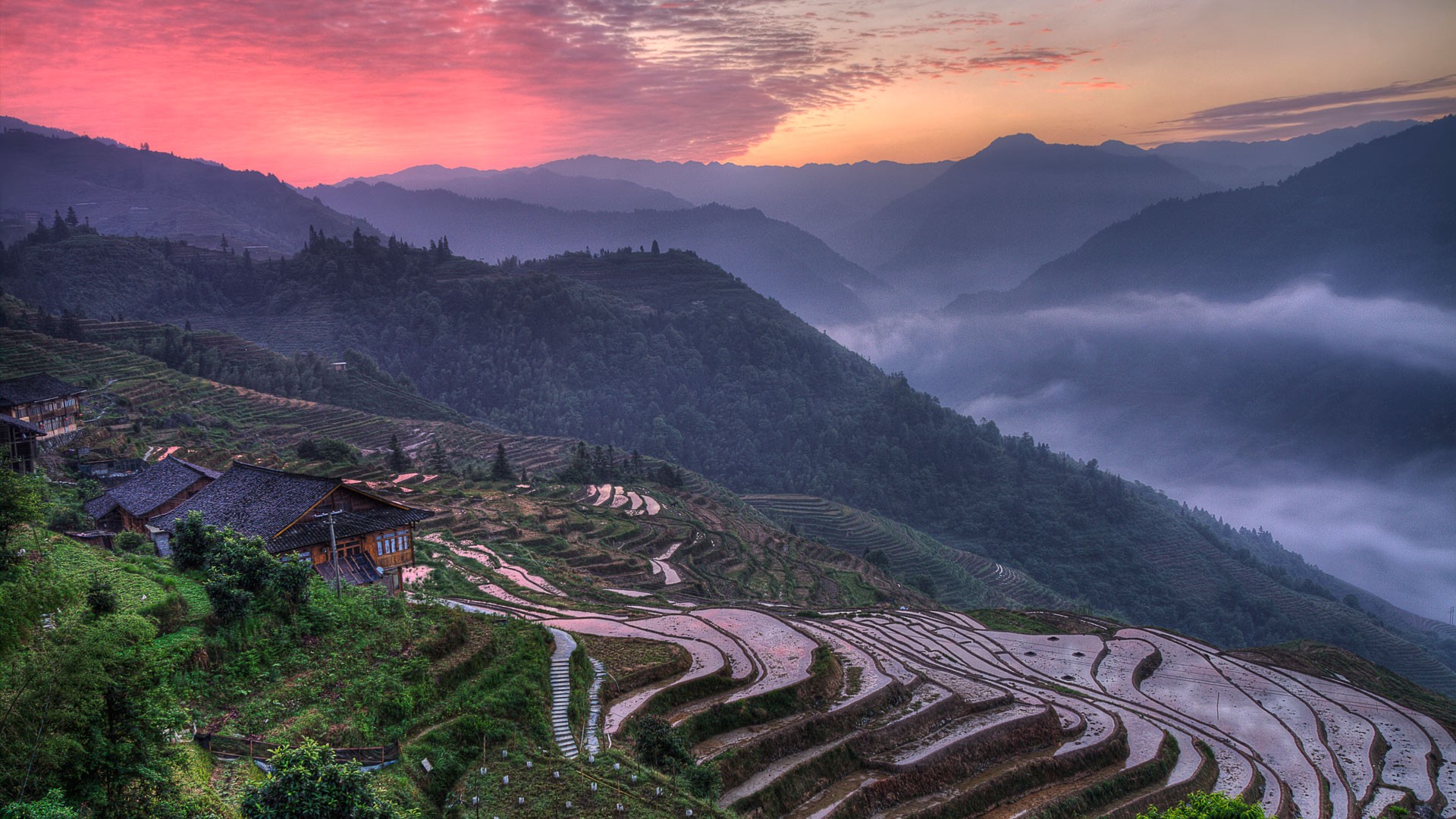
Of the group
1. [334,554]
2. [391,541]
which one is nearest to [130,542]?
[391,541]

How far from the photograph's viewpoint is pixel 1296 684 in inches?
1277

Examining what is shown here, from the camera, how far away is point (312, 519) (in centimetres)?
1994

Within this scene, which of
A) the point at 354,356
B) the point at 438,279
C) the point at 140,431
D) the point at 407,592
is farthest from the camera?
the point at 438,279

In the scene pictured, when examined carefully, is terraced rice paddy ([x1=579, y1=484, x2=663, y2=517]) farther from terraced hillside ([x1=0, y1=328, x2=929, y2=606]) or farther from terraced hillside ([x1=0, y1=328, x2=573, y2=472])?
terraced hillside ([x1=0, y1=328, x2=573, y2=472])

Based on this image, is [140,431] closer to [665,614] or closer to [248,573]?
[665,614]

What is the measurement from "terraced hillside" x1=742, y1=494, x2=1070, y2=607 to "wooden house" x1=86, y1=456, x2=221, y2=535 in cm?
5122

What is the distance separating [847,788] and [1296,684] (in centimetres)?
2405

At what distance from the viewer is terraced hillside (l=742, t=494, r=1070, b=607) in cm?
7106

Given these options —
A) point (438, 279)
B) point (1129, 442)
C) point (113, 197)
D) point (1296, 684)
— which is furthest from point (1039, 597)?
point (113, 197)

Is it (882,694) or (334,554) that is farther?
(882,694)

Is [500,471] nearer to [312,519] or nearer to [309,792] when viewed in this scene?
[312,519]

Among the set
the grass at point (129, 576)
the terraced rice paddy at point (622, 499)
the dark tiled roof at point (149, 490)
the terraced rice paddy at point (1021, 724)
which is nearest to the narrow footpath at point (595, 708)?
the terraced rice paddy at point (1021, 724)

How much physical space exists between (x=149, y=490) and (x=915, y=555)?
64.3 meters

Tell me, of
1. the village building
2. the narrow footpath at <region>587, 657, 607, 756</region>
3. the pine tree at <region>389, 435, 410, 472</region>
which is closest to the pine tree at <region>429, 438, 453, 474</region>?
the pine tree at <region>389, 435, 410, 472</region>
